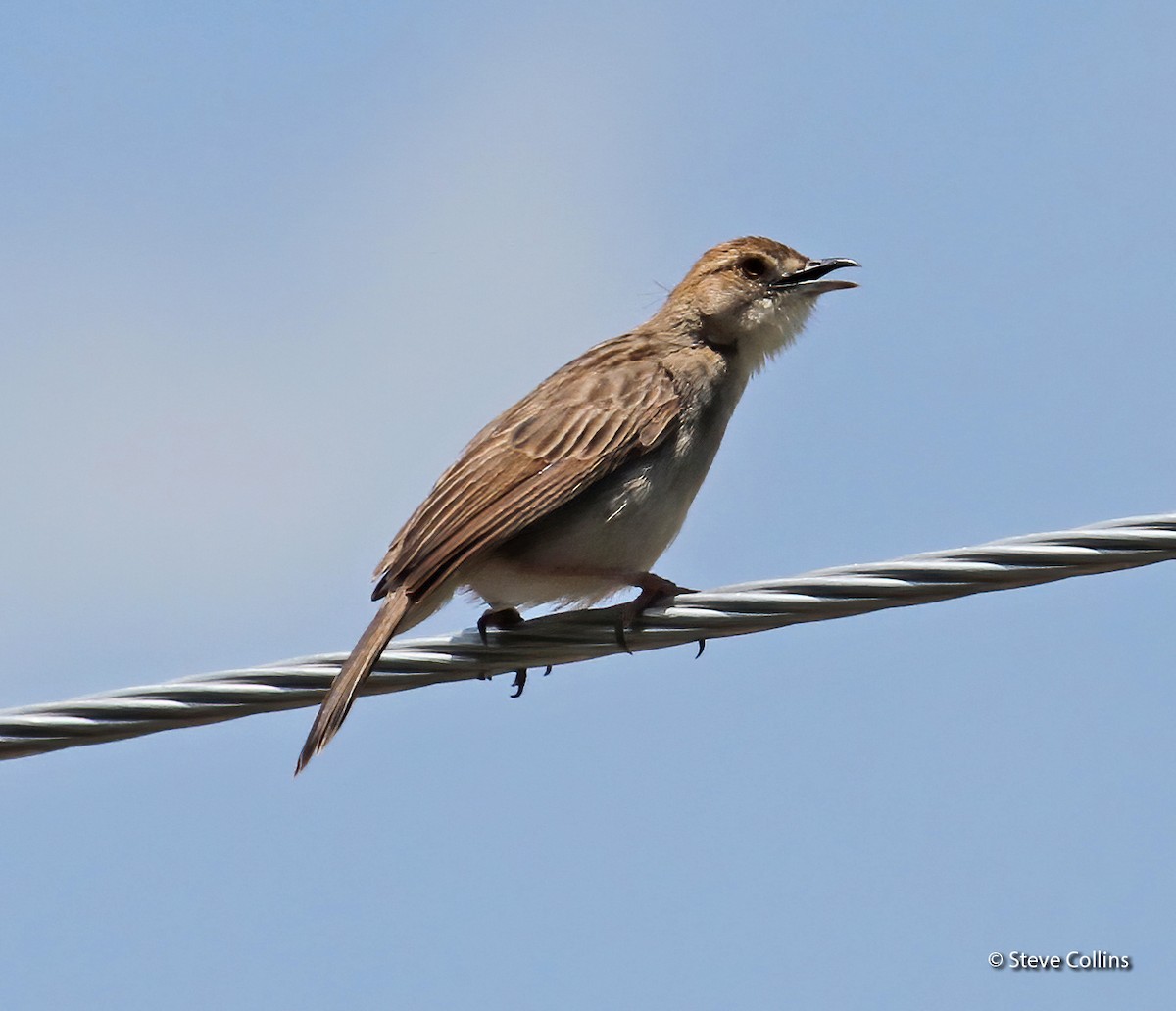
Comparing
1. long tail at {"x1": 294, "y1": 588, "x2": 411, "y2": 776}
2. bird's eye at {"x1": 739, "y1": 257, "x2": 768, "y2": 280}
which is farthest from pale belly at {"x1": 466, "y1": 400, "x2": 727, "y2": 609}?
bird's eye at {"x1": 739, "y1": 257, "x2": 768, "y2": 280}

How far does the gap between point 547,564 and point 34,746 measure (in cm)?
299

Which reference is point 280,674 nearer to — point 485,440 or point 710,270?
point 485,440

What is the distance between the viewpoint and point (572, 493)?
25.1 feet

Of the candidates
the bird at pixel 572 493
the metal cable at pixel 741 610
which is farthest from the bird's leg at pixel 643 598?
the metal cable at pixel 741 610

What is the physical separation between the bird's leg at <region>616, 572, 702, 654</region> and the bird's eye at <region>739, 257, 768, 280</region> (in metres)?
2.58

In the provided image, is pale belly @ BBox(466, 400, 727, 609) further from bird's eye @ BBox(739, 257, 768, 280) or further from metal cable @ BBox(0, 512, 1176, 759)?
bird's eye @ BBox(739, 257, 768, 280)

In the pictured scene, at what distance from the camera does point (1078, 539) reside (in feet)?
16.8

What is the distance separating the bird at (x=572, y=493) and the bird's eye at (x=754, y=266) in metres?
0.77

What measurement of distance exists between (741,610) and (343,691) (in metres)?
1.52

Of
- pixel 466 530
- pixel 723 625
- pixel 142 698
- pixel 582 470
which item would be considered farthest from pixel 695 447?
pixel 142 698

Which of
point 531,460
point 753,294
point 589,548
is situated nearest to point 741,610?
point 589,548

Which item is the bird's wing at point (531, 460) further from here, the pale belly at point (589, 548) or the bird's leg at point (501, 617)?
the bird's leg at point (501, 617)

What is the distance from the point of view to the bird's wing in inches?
290

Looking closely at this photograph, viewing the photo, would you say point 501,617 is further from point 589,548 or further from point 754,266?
point 754,266
